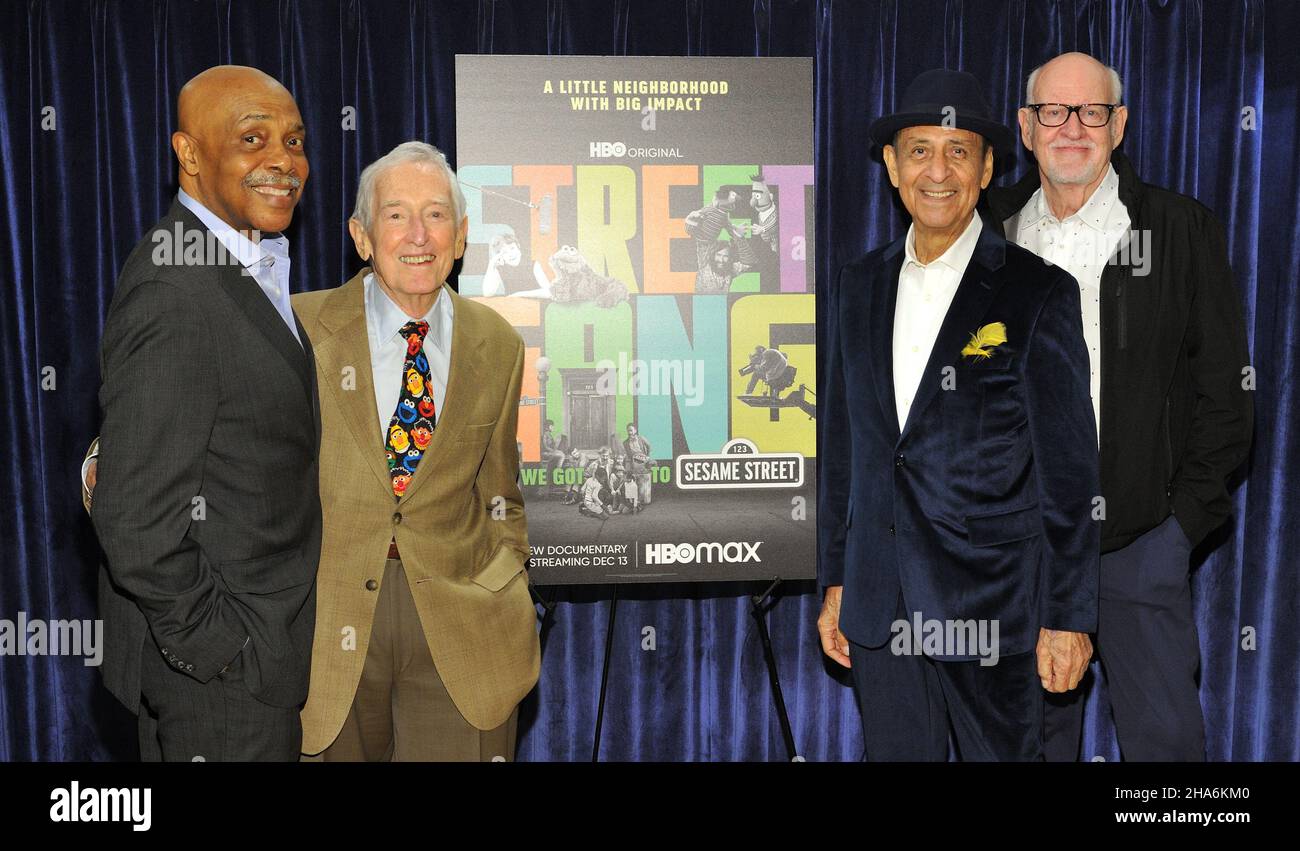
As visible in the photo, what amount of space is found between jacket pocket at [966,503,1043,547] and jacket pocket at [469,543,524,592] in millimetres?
1135

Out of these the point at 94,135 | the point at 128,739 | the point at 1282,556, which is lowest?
the point at 128,739

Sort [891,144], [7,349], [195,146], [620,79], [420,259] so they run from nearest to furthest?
[195,146], [420,259], [891,144], [620,79], [7,349]

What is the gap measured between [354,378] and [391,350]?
130mm

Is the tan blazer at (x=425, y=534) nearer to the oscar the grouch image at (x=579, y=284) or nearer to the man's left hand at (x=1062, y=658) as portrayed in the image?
the oscar the grouch image at (x=579, y=284)

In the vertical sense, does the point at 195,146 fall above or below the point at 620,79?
below

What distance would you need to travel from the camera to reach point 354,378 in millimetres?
2564

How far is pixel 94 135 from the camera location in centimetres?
379

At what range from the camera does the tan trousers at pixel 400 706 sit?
2555 millimetres

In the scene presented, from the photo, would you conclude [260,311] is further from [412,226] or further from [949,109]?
[949,109]

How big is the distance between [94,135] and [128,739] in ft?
6.81

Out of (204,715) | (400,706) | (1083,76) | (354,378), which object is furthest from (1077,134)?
(204,715)

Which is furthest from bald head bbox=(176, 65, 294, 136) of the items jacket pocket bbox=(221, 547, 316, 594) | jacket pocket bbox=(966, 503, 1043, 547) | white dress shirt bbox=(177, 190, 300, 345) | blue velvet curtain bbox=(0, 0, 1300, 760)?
jacket pocket bbox=(966, 503, 1043, 547)

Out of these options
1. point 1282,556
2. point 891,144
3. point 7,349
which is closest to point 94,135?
point 7,349
